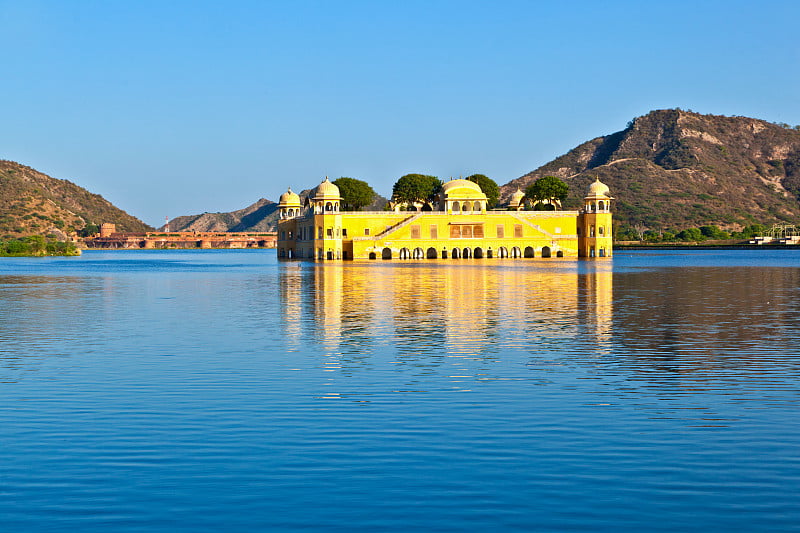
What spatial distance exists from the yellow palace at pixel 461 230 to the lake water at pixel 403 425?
86.1 m

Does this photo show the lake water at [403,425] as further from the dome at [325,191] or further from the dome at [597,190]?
the dome at [597,190]

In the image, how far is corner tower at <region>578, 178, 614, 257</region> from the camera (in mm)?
120625

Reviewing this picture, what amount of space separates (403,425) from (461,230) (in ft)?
350

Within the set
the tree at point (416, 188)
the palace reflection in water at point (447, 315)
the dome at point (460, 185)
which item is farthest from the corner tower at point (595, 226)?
the palace reflection in water at point (447, 315)

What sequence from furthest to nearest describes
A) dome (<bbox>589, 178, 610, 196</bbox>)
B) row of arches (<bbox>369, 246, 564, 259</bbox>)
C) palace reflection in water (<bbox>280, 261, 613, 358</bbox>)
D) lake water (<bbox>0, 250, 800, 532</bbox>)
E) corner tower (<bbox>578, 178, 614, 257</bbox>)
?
dome (<bbox>589, 178, 610, 196</bbox>) < corner tower (<bbox>578, 178, 614, 257</bbox>) < row of arches (<bbox>369, 246, 564, 259</bbox>) < palace reflection in water (<bbox>280, 261, 613, 358</bbox>) < lake water (<bbox>0, 250, 800, 532</bbox>)

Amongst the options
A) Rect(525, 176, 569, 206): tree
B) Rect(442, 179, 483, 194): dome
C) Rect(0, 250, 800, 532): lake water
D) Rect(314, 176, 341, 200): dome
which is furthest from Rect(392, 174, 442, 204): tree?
Rect(0, 250, 800, 532): lake water

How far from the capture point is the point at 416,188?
14225 cm

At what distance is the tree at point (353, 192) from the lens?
138 metres

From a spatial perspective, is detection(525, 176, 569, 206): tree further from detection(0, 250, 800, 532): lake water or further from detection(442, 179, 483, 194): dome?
detection(0, 250, 800, 532): lake water

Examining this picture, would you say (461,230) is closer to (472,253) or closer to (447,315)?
(472,253)

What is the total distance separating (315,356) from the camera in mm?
22734

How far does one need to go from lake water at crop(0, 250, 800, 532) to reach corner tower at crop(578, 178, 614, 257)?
3566 inches

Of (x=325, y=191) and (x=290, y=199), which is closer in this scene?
(x=325, y=191)

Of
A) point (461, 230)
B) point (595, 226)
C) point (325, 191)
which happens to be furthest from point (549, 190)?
point (325, 191)
